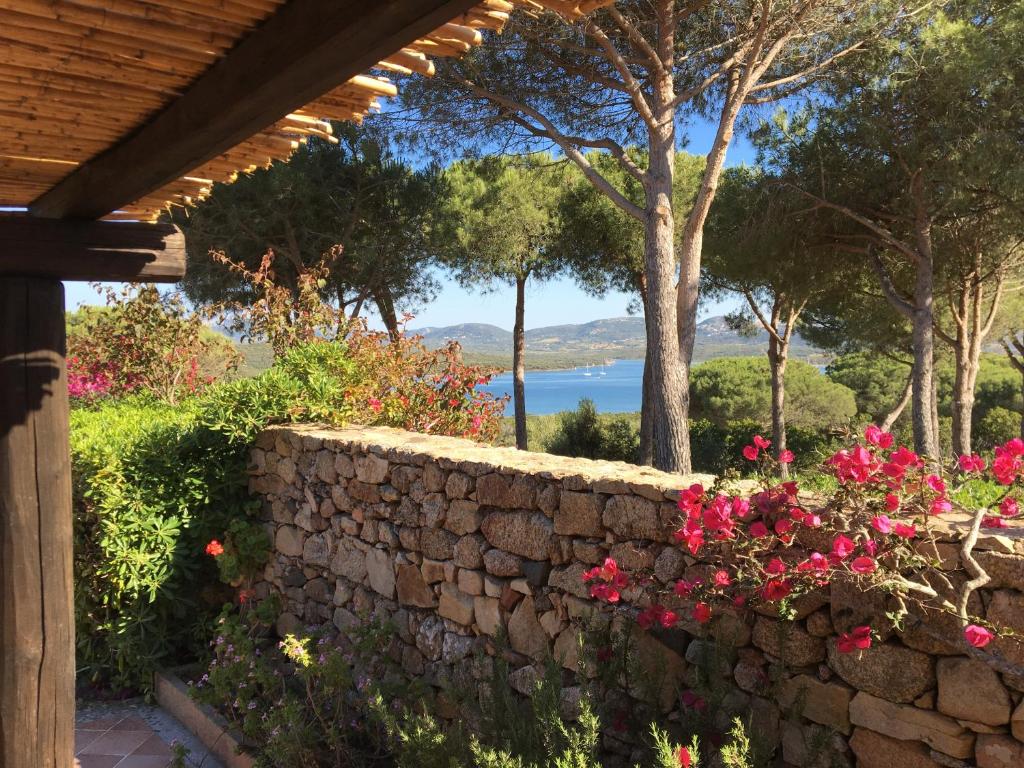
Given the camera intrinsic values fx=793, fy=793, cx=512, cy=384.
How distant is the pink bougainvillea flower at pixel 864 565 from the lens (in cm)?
194

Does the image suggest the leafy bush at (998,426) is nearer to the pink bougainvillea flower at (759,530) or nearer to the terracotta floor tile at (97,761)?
the pink bougainvillea flower at (759,530)

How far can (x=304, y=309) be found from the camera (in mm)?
6375

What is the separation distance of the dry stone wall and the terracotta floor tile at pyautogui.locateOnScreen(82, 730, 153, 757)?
946 mm

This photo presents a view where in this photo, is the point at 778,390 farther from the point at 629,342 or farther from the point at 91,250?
the point at 91,250

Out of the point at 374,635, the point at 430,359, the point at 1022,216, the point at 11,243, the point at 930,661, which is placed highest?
the point at 1022,216

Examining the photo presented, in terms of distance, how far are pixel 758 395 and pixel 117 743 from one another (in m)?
17.2

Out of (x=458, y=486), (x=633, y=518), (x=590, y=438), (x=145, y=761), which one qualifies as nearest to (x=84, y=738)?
(x=145, y=761)

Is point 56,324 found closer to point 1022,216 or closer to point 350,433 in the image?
point 350,433

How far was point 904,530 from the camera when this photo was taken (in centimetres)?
200

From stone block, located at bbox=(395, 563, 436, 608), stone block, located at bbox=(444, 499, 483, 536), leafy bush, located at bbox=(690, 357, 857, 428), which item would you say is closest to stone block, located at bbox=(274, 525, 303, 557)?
stone block, located at bbox=(395, 563, 436, 608)

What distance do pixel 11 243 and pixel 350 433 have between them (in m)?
2.33

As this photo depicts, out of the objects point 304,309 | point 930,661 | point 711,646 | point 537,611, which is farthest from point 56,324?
point 304,309

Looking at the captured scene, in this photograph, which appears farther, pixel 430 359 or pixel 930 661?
pixel 430 359

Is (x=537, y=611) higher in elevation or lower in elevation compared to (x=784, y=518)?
lower
